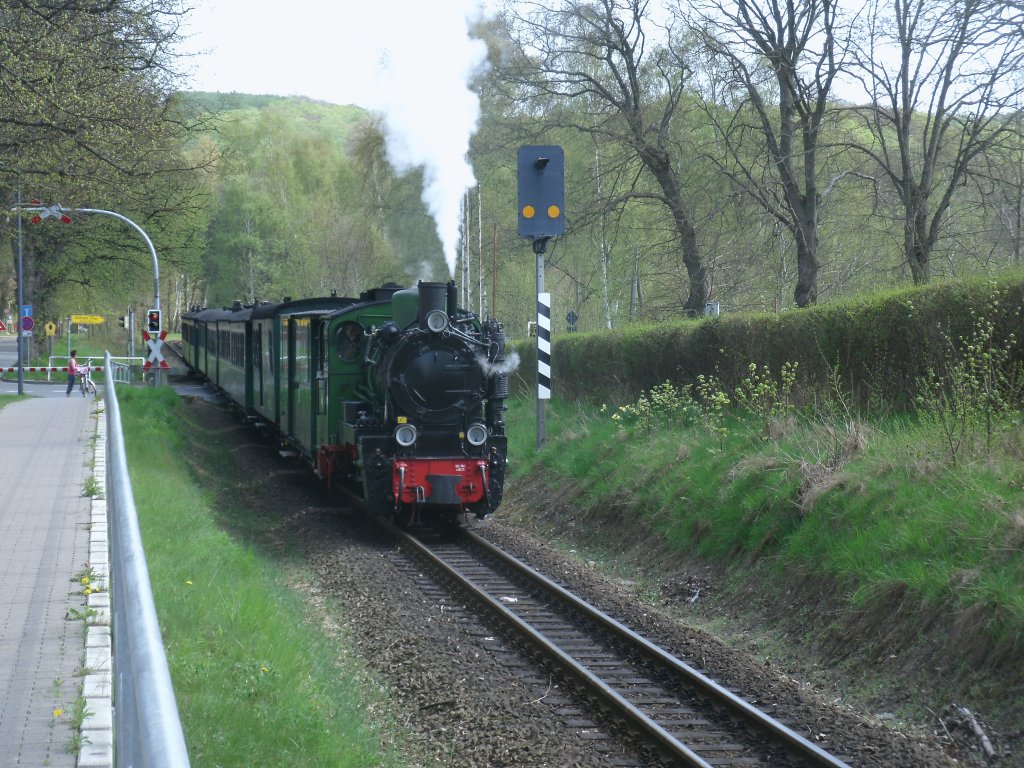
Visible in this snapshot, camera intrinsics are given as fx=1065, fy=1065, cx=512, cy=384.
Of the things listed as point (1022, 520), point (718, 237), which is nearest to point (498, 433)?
point (1022, 520)

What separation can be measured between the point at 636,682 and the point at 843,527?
2373mm

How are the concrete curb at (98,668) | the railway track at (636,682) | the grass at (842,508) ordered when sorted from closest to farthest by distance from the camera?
the concrete curb at (98,668) → the railway track at (636,682) → the grass at (842,508)

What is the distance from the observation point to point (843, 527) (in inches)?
344

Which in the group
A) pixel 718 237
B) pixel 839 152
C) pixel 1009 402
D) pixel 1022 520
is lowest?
pixel 1022 520

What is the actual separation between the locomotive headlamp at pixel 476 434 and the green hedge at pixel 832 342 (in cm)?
335

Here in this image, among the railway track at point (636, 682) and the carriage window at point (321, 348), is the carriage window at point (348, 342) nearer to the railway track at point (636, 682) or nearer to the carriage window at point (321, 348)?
the carriage window at point (321, 348)

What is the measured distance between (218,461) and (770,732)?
15.1 m

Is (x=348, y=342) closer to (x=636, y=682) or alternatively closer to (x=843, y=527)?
(x=843, y=527)

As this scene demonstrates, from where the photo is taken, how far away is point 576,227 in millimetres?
22453

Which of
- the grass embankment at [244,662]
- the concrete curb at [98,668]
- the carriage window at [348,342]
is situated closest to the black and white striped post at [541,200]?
the carriage window at [348,342]

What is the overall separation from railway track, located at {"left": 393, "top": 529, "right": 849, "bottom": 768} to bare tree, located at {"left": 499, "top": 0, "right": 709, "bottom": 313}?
12778mm

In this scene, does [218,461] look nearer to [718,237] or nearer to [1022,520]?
[718,237]

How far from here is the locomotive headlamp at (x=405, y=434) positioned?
12.6 metres

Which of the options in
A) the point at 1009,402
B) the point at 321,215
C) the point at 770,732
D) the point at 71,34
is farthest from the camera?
the point at 321,215
